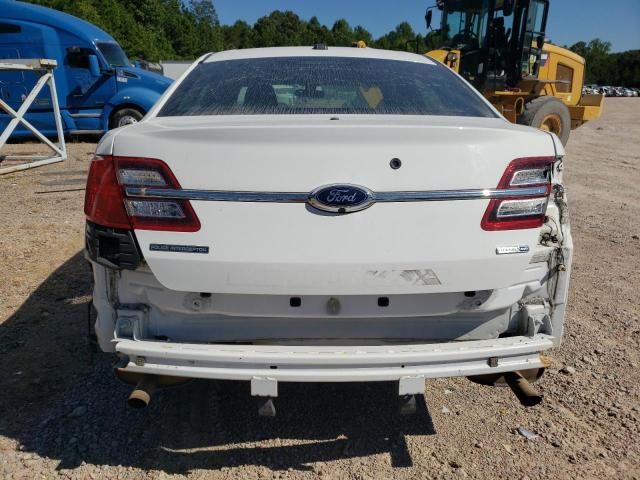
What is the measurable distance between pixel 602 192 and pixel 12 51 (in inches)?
488

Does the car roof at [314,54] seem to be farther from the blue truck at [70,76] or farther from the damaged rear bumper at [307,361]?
the blue truck at [70,76]

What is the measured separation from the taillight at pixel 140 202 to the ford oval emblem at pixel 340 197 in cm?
46

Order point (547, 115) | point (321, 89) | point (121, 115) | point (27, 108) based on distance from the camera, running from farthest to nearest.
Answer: point (121, 115) → point (547, 115) → point (27, 108) → point (321, 89)

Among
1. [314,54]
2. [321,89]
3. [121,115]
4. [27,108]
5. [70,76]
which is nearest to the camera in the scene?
[321,89]

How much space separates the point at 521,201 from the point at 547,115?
911 cm

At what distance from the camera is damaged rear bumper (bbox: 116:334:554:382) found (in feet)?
6.48

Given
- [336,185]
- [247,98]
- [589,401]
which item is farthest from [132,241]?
[589,401]

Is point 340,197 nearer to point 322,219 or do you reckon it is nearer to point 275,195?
point 322,219

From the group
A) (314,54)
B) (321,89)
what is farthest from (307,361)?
(314,54)

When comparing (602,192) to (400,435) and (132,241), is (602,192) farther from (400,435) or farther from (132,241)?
(132,241)

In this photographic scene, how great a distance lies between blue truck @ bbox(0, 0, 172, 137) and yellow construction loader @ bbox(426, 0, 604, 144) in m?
6.94

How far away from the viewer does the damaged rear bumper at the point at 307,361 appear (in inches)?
77.7

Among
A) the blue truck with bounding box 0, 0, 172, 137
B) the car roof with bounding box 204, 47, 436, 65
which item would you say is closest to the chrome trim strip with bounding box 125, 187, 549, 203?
the car roof with bounding box 204, 47, 436, 65

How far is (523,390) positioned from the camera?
2.16 m
